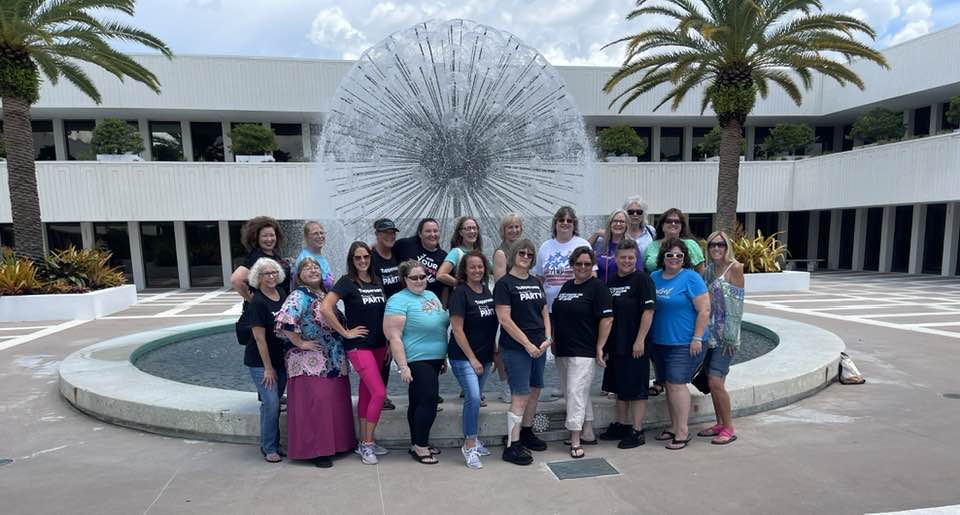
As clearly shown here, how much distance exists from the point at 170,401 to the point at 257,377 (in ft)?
4.23

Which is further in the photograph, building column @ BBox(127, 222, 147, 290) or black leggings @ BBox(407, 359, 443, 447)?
building column @ BBox(127, 222, 147, 290)

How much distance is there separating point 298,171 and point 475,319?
17.9 metres

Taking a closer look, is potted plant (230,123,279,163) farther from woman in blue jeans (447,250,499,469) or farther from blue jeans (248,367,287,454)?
woman in blue jeans (447,250,499,469)

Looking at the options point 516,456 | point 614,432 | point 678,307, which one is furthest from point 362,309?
point 678,307

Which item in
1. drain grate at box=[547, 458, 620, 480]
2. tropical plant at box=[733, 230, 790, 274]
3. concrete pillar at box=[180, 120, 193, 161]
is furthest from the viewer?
concrete pillar at box=[180, 120, 193, 161]

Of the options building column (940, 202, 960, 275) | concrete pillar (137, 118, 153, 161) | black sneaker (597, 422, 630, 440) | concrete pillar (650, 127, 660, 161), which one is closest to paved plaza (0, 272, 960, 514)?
black sneaker (597, 422, 630, 440)

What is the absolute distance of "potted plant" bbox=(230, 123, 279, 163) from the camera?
19.6m

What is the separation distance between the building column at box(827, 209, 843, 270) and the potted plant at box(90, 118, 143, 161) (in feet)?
96.2

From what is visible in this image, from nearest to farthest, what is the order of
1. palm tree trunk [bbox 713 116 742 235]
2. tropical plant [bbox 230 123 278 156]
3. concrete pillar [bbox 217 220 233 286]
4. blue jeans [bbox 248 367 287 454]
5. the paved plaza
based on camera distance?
the paved plaza
blue jeans [bbox 248 367 287 454]
palm tree trunk [bbox 713 116 742 235]
tropical plant [bbox 230 123 278 156]
concrete pillar [bbox 217 220 233 286]

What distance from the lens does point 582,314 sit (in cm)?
392

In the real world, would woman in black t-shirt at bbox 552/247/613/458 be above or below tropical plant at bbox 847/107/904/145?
below

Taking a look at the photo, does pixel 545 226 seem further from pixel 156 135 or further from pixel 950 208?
pixel 156 135

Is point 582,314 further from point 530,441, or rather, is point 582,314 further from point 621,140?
point 621,140

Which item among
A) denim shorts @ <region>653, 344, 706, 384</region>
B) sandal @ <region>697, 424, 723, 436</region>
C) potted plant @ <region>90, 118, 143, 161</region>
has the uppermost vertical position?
potted plant @ <region>90, 118, 143, 161</region>
